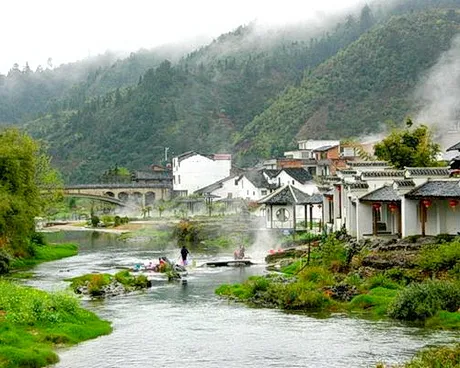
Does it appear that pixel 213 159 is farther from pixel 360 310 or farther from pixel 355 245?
pixel 360 310

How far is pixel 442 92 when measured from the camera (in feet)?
490

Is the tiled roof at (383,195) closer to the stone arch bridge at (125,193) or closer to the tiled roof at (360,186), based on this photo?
the tiled roof at (360,186)

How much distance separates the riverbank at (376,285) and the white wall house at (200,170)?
81.9 m

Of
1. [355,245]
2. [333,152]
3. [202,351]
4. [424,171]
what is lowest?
[202,351]

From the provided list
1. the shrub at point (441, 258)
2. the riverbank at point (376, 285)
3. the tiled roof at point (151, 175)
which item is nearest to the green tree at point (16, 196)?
the riverbank at point (376, 285)

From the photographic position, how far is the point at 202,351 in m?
29.9

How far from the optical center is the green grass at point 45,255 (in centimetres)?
5993

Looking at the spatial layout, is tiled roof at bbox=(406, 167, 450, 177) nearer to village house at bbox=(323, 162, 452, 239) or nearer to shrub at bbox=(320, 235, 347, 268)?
village house at bbox=(323, 162, 452, 239)

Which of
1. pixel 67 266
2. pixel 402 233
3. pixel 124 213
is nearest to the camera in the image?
pixel 402 233

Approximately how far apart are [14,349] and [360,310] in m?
15.5

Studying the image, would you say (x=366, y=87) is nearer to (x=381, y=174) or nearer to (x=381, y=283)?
(x=381, y=174)

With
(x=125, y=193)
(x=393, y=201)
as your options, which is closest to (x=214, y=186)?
(x=125, y=193)

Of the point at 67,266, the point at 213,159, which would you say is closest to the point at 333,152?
the point at 213,159

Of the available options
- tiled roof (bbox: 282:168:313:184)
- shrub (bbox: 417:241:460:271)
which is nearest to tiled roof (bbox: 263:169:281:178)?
tiled roof (bbox: 282:168:313:184)
